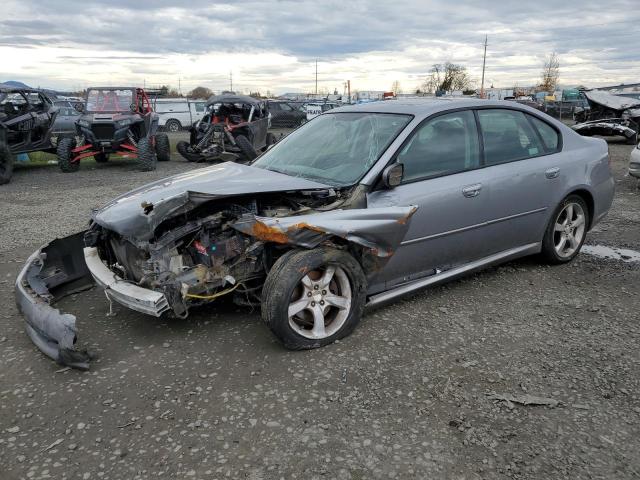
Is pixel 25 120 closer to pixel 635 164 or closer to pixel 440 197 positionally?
pixel 440 197

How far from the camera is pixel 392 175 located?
3.64m

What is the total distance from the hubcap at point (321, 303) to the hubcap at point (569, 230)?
244cm

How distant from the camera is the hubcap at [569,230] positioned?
4.92 metres

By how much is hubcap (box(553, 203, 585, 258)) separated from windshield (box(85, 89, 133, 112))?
38.5 ft

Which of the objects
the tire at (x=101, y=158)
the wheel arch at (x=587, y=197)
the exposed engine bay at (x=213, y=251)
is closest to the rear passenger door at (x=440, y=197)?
the exposed engine bay at (x=213, y=251)

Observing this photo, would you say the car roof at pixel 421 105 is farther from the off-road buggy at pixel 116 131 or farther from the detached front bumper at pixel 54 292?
the off-road buggy at pixel 116 131

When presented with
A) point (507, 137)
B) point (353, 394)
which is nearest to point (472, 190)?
point (507, 137)

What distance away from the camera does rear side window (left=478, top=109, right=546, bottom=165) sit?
4355mm

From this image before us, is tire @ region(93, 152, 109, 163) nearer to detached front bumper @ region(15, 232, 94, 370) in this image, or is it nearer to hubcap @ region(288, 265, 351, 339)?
detached front bumper @ region(15, 232, 94, 370)

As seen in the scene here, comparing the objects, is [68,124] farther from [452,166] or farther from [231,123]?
[452,166]

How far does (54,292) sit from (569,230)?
459cm

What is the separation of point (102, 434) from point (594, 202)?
461 cm

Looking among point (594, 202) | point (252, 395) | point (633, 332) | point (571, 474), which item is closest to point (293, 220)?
point (252, 395)

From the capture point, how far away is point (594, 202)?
5.04 meters
